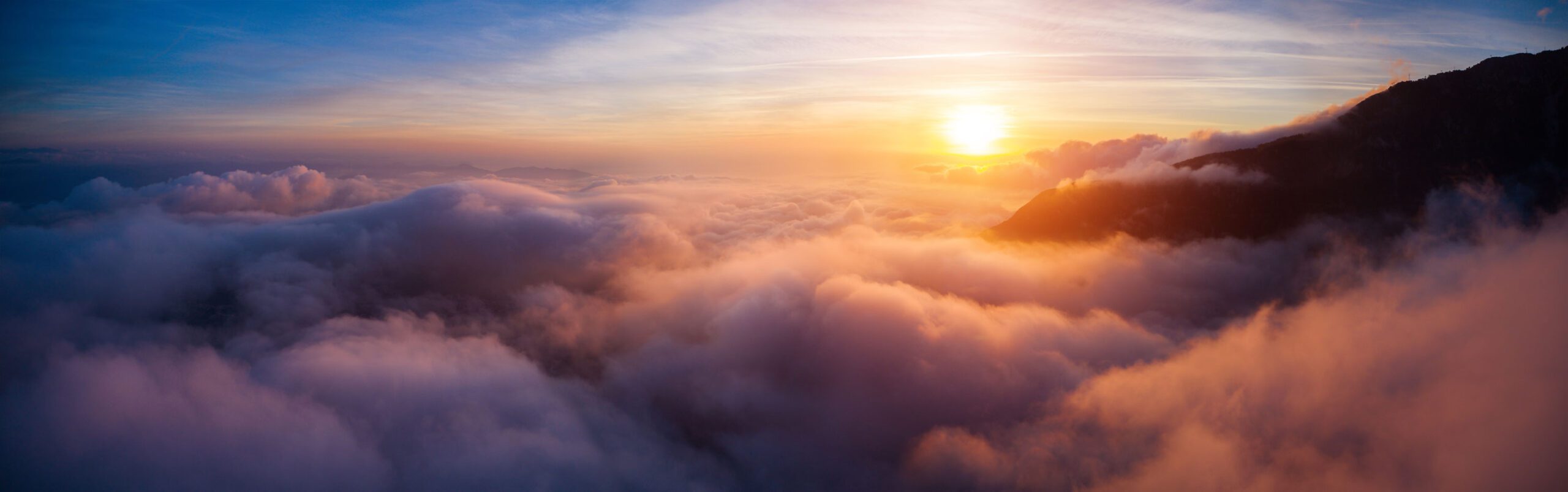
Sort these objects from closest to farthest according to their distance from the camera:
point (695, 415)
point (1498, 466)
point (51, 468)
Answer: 1. point (1498, 466)
2. point (51, 468)
3. point (695, 415)

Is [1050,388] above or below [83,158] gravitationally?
below

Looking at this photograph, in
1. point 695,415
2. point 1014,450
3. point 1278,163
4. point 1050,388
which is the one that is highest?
point 1278,163

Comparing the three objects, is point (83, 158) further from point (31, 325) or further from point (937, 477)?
point (937, 477)

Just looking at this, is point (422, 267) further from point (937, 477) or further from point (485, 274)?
point (937, 477)

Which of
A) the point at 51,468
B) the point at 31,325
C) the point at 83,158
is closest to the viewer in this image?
the point at 51,468

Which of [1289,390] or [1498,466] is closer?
[1498,466]

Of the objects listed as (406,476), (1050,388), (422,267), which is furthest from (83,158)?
(1050,388)

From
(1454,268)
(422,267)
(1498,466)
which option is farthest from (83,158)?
(1454,268)
